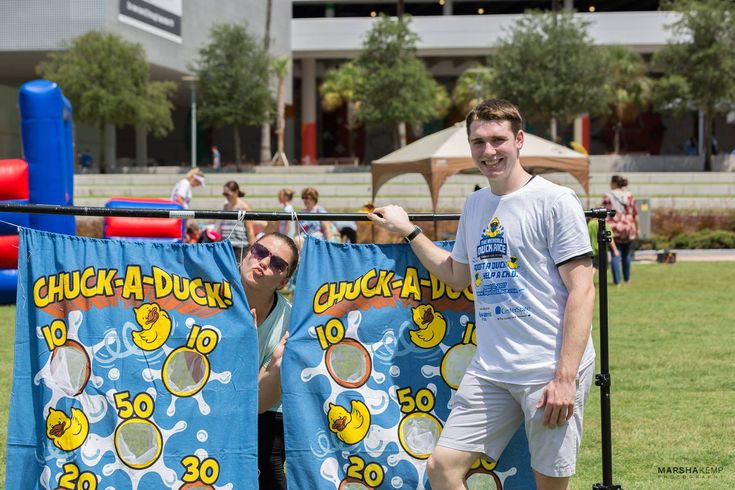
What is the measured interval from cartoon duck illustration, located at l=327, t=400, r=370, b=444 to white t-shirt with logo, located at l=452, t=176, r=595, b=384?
63cm

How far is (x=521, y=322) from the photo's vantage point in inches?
160

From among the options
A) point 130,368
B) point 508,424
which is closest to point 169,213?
point 130,368

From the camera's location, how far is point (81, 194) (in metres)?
37.2

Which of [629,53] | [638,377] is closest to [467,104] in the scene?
[629,53]

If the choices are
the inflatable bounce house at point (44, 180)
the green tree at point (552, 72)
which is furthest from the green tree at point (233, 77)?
the inflatable bounce house at point (44, 180)

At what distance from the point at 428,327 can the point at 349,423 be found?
549 mm

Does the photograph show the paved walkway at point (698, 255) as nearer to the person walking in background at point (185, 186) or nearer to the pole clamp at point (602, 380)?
the person walking in background at point (185, 186)

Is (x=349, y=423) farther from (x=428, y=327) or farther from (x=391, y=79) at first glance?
(x=391, y=79)

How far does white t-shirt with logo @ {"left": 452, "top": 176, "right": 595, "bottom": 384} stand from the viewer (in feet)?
13.2

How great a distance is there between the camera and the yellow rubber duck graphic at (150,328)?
438 centimetres

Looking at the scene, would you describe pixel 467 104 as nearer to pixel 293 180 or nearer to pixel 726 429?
pixel 293 180

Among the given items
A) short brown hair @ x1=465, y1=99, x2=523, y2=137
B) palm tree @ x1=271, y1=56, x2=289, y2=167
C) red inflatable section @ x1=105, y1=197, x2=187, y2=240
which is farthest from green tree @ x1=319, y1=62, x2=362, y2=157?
short brown hair @ x1=465, y1=99, x2=523, y2=137

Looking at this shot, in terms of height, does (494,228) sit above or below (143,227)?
above

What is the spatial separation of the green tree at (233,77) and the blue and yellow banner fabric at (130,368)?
43.9 m
